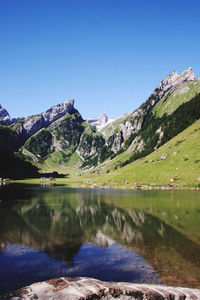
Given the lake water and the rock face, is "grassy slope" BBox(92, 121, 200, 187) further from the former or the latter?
the rock face

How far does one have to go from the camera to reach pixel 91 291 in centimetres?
1127

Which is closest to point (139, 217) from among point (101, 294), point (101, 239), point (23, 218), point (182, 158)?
point (101, 239)

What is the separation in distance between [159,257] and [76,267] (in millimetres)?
7995

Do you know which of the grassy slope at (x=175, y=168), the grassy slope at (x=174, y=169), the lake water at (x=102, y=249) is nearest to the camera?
the lake water at (x=102, y=249)

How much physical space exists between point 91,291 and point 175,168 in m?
108

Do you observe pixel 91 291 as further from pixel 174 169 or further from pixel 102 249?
pixel 174 169

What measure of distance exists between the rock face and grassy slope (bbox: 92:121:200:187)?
90.0m

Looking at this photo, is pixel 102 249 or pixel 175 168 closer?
pixel 102 249

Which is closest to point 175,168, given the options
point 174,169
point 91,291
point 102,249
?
point 174,169

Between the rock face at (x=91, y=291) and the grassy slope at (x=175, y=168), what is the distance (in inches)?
3543

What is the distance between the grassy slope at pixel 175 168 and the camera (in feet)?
340

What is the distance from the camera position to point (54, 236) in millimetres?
29453

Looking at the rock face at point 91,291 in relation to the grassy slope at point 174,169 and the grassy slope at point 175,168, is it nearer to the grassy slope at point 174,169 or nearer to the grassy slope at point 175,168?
the grassy slope at point 174,169

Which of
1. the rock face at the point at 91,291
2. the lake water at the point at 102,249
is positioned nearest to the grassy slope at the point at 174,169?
the lake water at the point at 102,249
